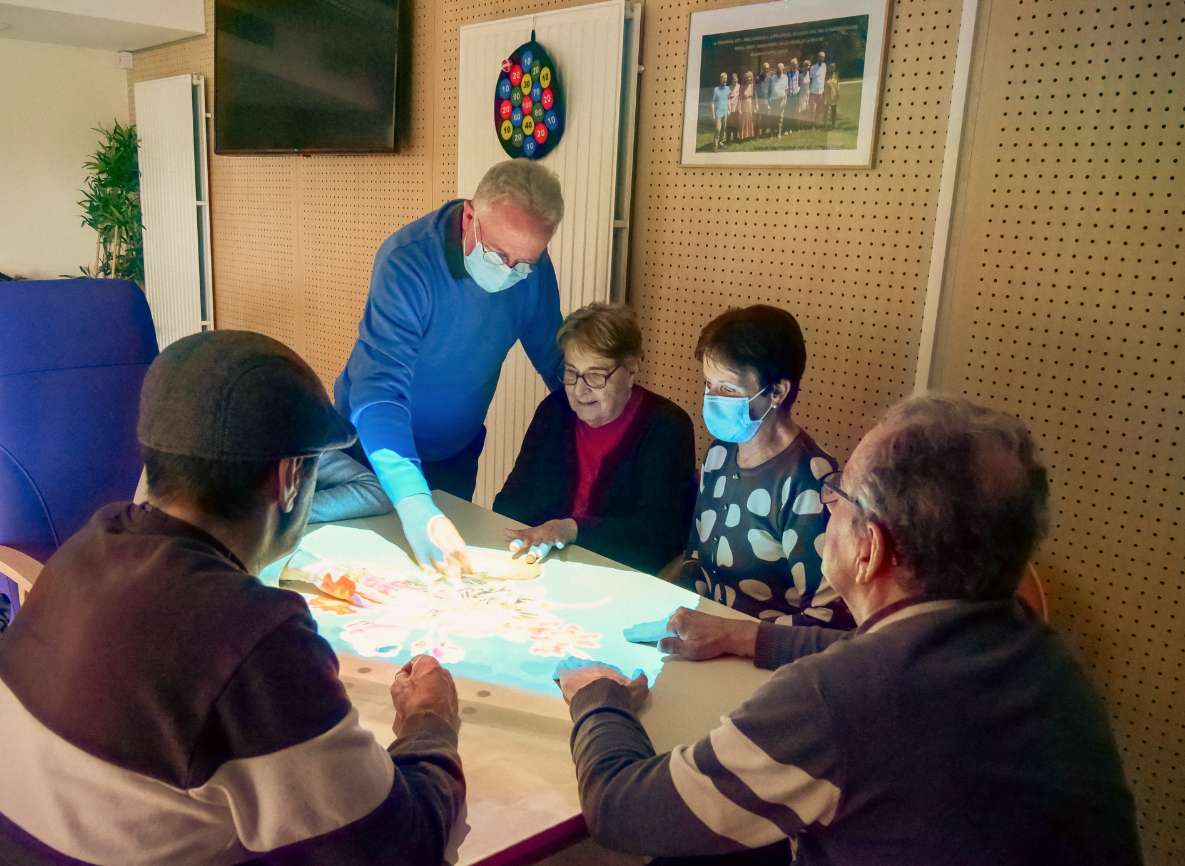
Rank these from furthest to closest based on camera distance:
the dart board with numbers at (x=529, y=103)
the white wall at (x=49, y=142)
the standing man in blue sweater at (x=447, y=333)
Answer: the white wall at (x=49, y=142)
the dart board with numbers at (x=529, y=103)
the standing man in blue sweater at (x=447, y=333)

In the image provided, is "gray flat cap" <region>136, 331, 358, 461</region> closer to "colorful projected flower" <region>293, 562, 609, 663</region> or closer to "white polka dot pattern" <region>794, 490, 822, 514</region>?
"colorful projected flower" <region>293, 562, 609, 663</region>

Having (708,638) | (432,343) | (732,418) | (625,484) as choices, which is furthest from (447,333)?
(708,638)

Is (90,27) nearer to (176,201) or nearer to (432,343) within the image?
(176,201)

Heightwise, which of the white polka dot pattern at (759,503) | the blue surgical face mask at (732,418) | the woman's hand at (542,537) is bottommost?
the woman's hand at (542,537)

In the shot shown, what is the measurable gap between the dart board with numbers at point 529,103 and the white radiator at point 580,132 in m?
0.04

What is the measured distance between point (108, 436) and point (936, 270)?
2.10 meters

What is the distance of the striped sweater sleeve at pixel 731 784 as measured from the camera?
31.1 inches

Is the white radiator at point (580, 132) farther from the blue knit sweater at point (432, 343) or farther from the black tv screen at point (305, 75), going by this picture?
the black tv screen at point (305, 75)

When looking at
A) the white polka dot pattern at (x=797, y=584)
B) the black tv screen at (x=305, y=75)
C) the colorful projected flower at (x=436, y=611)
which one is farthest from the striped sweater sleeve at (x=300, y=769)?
the black tv screen at (x=305, y=75)

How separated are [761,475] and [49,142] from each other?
5.33m

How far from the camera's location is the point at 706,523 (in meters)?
1.89

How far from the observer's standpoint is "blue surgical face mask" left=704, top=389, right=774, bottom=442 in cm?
176

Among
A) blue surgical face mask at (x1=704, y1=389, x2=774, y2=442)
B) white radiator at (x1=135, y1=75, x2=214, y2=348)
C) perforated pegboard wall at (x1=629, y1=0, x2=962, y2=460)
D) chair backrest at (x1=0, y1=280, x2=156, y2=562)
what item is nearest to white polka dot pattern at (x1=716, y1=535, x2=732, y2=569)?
blue surgical face mask at (x1=704, y1=389, x2=774, y2=442)

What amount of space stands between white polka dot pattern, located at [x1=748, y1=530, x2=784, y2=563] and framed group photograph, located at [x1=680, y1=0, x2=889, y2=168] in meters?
1.03
